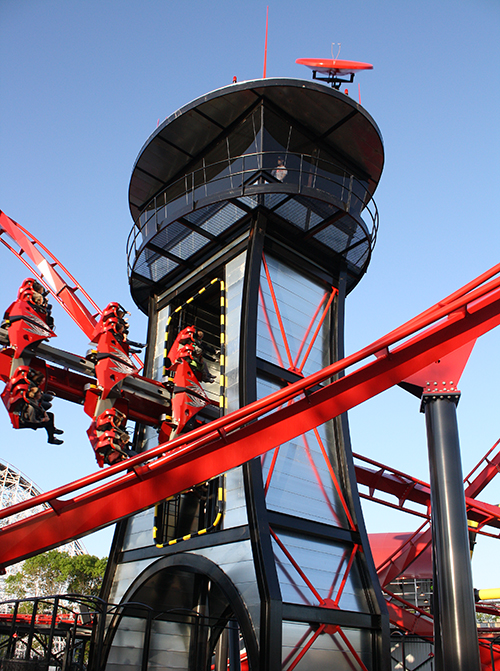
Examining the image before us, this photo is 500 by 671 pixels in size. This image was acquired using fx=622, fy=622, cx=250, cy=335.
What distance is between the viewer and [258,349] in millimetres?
15750

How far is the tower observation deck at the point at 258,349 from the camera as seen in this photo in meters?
13.0

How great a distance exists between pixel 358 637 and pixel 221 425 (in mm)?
7251

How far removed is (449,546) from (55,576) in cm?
6193

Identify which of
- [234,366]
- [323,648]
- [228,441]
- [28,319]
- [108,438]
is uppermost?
[28,319]

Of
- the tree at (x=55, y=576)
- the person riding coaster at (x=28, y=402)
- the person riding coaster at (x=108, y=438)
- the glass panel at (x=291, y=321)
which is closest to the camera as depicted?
the person riding coaster at (x=28, y=402)

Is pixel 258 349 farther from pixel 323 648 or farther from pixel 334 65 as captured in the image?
pixel 334 65

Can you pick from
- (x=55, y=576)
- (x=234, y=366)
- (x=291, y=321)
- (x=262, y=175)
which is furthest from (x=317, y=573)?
(x=55, y=576)

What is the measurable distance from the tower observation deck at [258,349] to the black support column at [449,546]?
3.69 m

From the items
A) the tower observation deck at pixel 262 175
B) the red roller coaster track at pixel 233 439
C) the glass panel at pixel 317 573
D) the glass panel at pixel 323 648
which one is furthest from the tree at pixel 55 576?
the red roller coaster track at pixel 233 439

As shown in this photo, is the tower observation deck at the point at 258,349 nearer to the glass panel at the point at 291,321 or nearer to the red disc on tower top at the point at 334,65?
the glass panel at the point at 291,321

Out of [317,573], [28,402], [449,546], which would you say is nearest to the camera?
[449,546]

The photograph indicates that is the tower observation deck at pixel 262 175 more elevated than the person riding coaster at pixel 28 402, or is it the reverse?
the tower observation deck at pixel 262 175

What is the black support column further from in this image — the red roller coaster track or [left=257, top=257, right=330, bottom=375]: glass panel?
[left=257, top=257, right=330, bottom=375]: glass panel

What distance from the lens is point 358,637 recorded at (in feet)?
43.4
